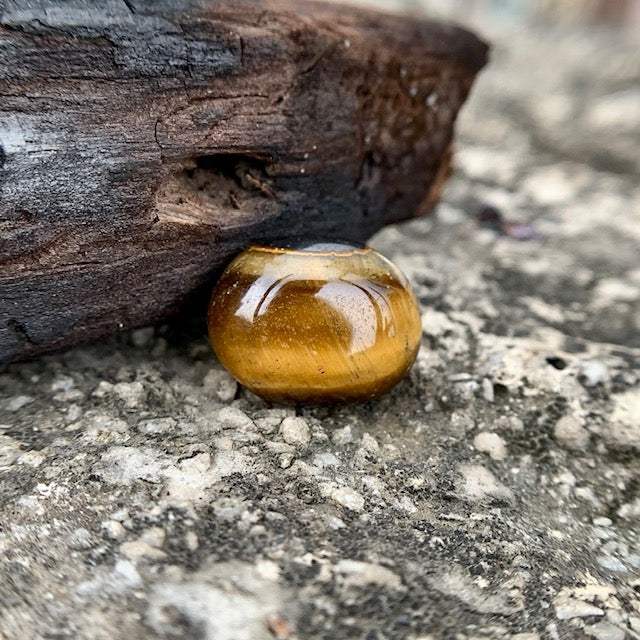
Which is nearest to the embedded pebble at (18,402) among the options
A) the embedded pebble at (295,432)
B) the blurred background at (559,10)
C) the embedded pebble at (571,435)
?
the embedded pebble at (295,432)

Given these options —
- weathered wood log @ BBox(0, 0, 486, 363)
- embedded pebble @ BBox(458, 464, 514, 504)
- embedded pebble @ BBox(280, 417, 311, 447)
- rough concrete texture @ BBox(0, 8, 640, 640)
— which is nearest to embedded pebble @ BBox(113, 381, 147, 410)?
rough concrete texture @ BBox(0, 8, 640, 640)

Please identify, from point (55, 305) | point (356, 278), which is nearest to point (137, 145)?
point (55, 305)

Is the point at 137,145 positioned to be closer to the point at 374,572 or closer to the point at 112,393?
the point at 112,393

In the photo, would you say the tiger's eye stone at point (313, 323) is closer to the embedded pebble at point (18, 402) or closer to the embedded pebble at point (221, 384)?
the embedded pebble at point (221, 384)

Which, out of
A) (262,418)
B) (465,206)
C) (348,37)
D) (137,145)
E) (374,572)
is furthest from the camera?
(465,206)

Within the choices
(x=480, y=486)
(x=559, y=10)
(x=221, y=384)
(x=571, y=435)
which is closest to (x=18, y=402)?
(x=221, y=384)
